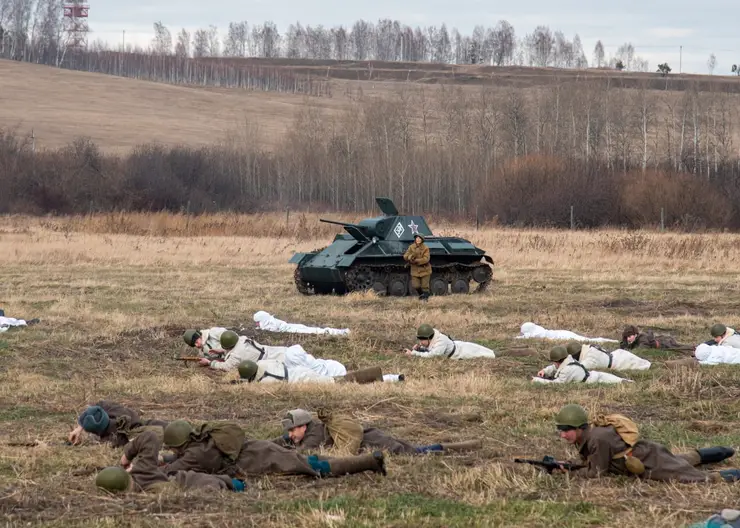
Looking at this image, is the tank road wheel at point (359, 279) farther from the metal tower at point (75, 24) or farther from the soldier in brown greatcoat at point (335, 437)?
the metal tower at point (75, 24)

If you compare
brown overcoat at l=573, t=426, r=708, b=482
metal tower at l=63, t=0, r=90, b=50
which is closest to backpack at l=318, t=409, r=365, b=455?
brown overcoat at l=573, t=426, r=708, b=482

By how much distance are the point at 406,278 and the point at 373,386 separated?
42.4 feet

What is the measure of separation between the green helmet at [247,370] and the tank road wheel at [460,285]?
13.4 meters

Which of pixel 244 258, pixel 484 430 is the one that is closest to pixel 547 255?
pixel 244 258

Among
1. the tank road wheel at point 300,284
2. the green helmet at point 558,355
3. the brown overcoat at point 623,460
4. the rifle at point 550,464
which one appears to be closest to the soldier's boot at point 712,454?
the brown overcoat at point 623,460

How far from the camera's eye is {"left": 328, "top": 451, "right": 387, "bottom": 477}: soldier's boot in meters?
8.96

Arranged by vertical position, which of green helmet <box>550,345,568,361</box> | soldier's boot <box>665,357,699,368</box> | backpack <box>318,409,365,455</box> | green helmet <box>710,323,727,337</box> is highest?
green helmet <box>710,323,727,337</box>

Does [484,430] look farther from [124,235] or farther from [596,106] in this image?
[596,106]

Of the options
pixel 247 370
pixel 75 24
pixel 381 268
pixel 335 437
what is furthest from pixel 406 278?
pixel 75 24

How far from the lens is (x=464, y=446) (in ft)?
32.7

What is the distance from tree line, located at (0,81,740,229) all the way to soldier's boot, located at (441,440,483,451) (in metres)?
42.9

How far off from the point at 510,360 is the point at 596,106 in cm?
5999

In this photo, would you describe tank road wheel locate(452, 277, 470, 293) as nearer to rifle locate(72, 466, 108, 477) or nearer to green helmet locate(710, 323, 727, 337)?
green helmet locate(710, 323, 727, 337)

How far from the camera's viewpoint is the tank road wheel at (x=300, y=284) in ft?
85.4
